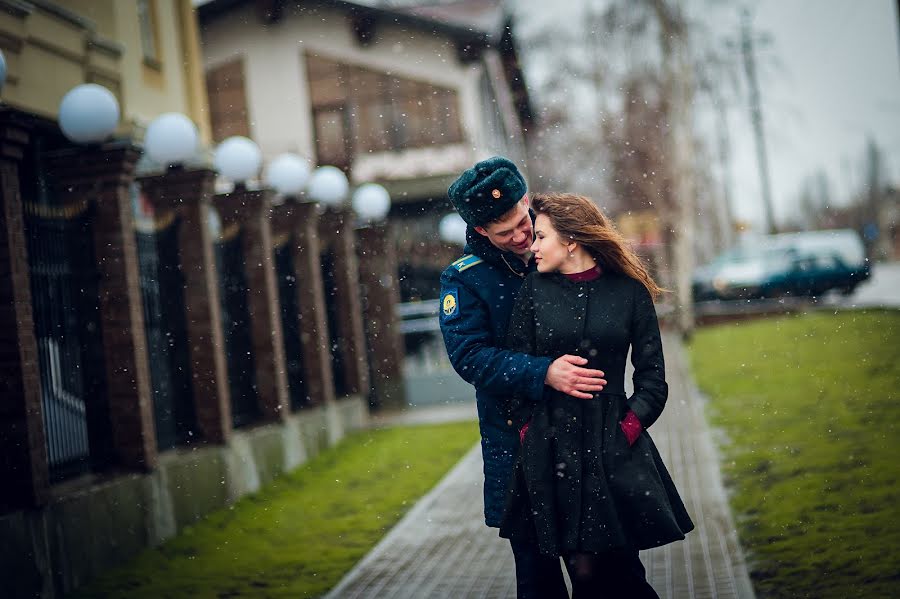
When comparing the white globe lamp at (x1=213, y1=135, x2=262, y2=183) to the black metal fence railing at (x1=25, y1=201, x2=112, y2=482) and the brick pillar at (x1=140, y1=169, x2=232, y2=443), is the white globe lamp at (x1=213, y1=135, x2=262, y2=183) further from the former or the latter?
the black metal fence railing at (x1=25, y1=201, x2=112, y2=482)

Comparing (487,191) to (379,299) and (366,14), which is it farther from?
(366,14)

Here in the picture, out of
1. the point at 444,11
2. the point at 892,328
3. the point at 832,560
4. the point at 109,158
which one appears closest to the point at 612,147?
the point at 444,11

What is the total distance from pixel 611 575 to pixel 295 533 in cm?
451

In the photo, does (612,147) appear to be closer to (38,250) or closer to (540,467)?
(38,250)

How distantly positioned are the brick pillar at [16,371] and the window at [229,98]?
1902 centimetres

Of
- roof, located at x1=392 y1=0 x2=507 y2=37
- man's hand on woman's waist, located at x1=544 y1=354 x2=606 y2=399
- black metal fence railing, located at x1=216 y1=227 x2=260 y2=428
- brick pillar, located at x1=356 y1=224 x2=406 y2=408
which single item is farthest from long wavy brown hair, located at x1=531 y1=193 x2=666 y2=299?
roof, located at x1=392 y1=0 x2=507 y2=37

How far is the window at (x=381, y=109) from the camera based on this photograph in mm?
24500

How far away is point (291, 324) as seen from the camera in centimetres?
1255

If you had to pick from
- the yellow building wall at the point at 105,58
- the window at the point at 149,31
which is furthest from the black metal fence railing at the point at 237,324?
the window at the point at 149,31

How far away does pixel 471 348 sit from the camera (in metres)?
3.55

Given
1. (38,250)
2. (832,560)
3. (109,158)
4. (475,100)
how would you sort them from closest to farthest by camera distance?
(832,560)
(38,250)
(109,158)
(475,100)

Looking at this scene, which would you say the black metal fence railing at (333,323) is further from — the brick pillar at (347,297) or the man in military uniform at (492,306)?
the man in military uniform at (492,306)

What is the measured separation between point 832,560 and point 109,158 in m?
5.45

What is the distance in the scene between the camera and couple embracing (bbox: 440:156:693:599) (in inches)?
134
